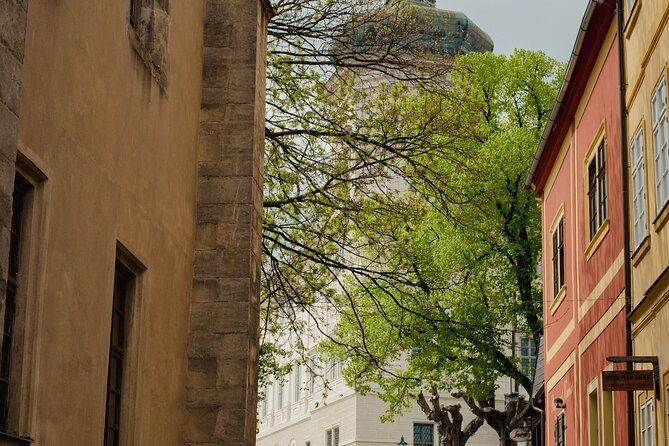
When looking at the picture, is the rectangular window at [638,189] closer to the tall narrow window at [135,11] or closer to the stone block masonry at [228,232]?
the stone block masonry at [228,232]

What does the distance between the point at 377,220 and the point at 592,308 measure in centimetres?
330

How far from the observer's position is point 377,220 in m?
18.7

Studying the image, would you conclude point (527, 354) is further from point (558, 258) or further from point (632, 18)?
point (632, 18)

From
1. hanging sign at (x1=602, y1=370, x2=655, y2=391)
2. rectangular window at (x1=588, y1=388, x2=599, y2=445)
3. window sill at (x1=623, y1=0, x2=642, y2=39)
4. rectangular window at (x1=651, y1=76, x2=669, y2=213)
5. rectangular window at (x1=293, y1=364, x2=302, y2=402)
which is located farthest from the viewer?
rectangular window at (x1=293, y1=364, x2=302, y2=402)

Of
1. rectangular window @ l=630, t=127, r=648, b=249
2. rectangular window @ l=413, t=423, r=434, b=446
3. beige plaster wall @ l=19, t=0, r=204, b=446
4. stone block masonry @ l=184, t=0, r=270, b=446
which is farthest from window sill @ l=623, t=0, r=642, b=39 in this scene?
rectangular window @ l=413, t=423, r=434, b=446

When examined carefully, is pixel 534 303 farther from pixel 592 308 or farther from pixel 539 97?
pixel 592 308

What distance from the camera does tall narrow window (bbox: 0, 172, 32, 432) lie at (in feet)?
28.2

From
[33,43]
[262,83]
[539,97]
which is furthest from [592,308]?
[539,97]

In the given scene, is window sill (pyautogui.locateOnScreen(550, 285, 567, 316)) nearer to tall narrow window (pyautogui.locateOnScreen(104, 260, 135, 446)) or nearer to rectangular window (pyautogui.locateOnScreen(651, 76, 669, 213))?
rectangular window (pyautogui.locateOnScreen(651, 76, 669, 213))

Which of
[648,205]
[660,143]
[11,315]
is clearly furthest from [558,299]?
[11,315]

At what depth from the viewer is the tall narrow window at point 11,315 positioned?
28.2ft

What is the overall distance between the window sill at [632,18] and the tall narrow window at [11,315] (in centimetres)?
881

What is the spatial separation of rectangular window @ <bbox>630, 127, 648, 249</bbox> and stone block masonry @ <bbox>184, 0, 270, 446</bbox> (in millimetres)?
4439

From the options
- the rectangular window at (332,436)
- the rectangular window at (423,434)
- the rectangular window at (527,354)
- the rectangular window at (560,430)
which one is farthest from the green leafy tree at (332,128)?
the rectangular window at (332,436)
